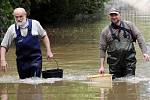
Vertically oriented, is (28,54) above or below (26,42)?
below

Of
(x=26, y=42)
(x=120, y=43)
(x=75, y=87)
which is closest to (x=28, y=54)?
(x=26, y=42)

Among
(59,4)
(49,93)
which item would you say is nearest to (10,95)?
(49,93)

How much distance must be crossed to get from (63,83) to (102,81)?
100 centimetres

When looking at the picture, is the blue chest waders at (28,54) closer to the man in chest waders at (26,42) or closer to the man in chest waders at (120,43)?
the man in chest waders at (26,42)

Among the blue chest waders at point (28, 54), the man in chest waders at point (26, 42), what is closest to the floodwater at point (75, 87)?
the blue chest waders at point (28, 54)

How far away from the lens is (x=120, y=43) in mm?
10469

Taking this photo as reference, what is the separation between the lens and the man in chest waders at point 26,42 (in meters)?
10.1

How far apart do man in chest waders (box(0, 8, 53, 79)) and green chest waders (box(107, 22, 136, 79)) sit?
4.09ft

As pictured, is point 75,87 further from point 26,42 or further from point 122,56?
point 26,42

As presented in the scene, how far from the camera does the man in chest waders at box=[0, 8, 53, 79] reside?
10078 millimetres

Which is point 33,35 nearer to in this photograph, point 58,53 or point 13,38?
point 13,38

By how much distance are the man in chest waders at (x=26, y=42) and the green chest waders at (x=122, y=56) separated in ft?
4.09

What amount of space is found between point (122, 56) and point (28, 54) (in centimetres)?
185

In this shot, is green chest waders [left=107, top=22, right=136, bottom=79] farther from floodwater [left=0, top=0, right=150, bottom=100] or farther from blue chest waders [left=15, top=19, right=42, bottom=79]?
blue chest waders [left=15, top=19, right=42, bottom=79]
